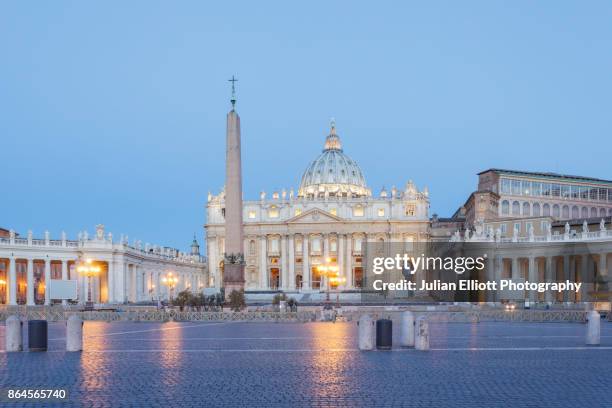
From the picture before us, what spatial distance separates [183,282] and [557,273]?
5960 cm

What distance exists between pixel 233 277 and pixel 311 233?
73.4 m

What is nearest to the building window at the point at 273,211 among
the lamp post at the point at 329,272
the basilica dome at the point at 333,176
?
Answer: the lamp post at the point at 329,272

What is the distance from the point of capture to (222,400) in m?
11.8

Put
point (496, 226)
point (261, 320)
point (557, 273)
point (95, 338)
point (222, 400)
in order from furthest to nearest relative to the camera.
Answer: point (496, 226) → point (557, 273) → point (261, 320) → point (95, 338) → point (222, 400)

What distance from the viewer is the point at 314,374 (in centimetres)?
1490

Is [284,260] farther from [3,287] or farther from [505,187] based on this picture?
[3,287]

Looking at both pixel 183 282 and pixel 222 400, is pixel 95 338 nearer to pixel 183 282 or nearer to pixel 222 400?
pixel 222 400

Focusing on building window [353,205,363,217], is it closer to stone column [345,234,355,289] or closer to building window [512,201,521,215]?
stone column [345,234,355,289]

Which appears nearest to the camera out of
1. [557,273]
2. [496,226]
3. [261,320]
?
[261,320]

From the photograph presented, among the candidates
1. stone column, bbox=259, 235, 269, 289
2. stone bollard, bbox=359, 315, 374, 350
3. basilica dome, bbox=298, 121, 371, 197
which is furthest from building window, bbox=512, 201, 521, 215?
stone bollard, bbox=359, 315, 374, 350

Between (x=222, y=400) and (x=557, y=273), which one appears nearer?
(x=222, y=400)

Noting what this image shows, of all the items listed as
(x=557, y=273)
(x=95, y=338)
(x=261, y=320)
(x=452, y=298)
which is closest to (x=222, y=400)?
(x=95, y=338)

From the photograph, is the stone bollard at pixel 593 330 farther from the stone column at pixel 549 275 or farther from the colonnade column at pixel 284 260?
the colonnade column at pixel 284 260

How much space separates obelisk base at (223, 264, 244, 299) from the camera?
4102 centimetres
